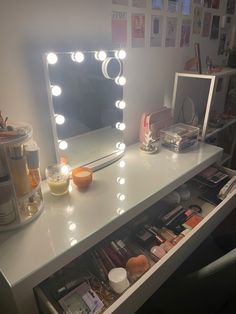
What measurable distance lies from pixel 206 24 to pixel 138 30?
0.71 metres

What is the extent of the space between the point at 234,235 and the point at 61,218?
72 cm

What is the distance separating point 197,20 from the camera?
148 cm

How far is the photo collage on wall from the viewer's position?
1.06 m

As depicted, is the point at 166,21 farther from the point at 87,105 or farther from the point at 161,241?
the point at 161,241

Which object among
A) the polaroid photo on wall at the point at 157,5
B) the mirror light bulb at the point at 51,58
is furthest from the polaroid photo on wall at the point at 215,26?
the mirror light bulb at the point at 51,58

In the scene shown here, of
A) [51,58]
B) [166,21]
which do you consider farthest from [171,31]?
[51,58]

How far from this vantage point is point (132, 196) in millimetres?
895

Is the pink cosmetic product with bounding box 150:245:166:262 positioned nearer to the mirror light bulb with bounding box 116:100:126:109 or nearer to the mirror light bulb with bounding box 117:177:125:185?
the mirror light bulb with bounding box 117:177:125:185

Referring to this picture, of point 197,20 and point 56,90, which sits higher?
point 197,20

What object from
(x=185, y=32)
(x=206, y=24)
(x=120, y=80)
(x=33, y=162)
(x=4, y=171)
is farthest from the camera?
(x=206, y=24)

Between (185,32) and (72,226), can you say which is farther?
(185,32)

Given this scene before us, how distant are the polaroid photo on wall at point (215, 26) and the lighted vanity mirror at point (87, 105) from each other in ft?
3.20

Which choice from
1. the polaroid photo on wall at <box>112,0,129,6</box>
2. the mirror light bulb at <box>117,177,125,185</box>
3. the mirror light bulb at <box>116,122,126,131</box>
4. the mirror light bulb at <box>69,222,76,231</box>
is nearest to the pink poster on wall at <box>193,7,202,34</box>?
the polaroid photo on wall at <box>112,0,129,6</box>

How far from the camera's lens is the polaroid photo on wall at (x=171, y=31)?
1.28 m
